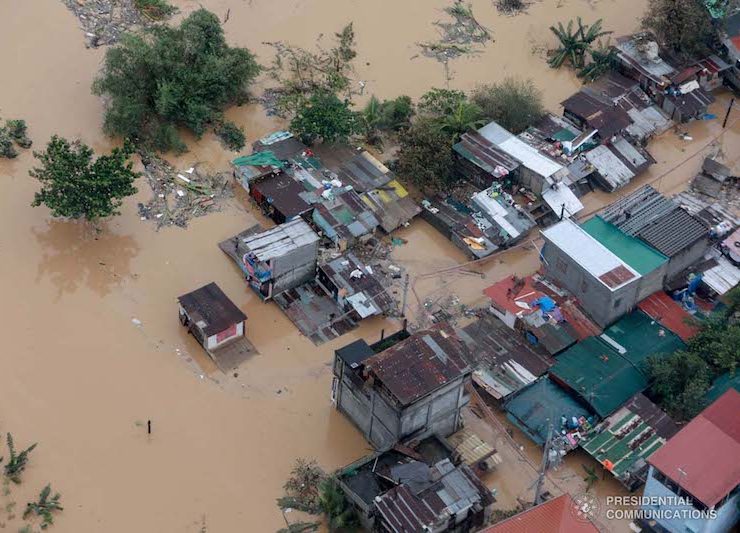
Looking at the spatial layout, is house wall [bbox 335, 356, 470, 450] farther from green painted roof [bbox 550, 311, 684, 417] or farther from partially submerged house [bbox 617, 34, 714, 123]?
partially submerged house [bbox 617, 34, 714, 123]

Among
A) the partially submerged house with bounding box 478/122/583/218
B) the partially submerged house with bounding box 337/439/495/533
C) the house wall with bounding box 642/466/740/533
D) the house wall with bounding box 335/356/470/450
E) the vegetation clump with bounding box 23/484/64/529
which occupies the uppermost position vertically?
the partially submerged house with bounding box 478/122/583/218

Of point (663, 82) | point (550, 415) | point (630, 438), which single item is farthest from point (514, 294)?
point (663, 82)

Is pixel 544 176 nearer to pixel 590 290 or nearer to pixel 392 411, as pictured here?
pixel 590 290

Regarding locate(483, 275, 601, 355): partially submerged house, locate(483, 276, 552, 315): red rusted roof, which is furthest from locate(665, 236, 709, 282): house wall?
locate(483, 276, 552, 315): red rusted roof

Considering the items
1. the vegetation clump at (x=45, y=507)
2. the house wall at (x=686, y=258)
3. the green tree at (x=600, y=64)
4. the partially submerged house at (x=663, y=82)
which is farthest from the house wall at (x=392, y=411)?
the green tree at (x=600, y=64)

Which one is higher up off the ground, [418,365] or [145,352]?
[145,352]

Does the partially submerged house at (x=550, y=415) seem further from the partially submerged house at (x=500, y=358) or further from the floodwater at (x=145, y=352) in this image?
the floodwater at (x=145, y=352)
